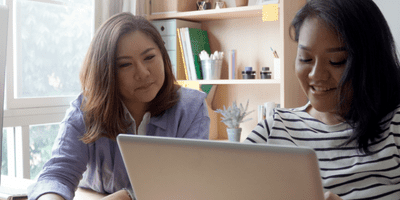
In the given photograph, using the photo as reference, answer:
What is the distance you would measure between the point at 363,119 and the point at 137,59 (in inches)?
28.0

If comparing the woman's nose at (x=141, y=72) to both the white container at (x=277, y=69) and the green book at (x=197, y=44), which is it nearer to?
the white container at (x=277, y=69)

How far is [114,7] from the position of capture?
2.41 meters

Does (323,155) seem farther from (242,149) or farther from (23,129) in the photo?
(23,129)

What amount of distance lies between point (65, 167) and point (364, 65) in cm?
84

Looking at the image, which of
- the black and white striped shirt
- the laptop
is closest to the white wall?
the black and white striped shirt

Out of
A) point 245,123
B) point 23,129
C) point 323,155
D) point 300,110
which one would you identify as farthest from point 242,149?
point 245,123

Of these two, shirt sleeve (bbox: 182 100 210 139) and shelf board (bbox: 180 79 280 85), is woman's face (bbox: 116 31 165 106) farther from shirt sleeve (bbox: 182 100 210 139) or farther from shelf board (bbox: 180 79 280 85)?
shelf board (bbox: 180 79 280 85)

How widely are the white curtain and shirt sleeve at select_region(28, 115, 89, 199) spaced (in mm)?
1203

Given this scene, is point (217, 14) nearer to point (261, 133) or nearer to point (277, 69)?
point (277, 69)

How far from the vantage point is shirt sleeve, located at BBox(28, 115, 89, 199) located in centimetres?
105

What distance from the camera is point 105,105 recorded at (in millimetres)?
1316

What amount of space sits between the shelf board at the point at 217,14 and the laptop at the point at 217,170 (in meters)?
1.76

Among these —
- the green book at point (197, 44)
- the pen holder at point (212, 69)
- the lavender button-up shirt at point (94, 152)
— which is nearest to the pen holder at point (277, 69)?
the pen holder at point (212, 69)

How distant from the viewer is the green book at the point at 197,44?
8.27 ft
